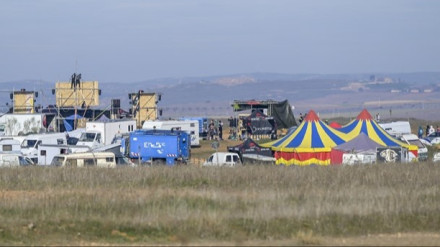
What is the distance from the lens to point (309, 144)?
40594 millimetres

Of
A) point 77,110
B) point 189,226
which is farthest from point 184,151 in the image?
point 189,226

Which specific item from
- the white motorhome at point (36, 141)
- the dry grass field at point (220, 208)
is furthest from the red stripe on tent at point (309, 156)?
the white motorhome at point (36, 141)

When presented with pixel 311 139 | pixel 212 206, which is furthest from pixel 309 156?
pixel 212 206

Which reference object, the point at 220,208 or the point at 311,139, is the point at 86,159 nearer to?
the point at 311,139

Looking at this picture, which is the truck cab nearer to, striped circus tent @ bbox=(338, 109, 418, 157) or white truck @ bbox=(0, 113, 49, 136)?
white truck @ bbox=(0, 113, 49, 136)

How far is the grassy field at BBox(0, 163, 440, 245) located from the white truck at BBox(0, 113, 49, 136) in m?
28.1

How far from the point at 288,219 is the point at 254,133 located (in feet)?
137

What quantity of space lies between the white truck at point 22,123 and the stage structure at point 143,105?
10.2 meters

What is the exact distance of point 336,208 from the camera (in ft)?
68.2

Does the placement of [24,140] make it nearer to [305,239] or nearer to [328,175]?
[328,175]

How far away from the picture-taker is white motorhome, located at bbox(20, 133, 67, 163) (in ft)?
140

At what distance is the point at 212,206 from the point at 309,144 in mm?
19665

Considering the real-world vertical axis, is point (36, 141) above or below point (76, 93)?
below

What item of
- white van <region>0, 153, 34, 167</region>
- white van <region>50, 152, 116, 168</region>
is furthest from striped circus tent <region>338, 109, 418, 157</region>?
white van <region>0, 153, 34, 167</region>
